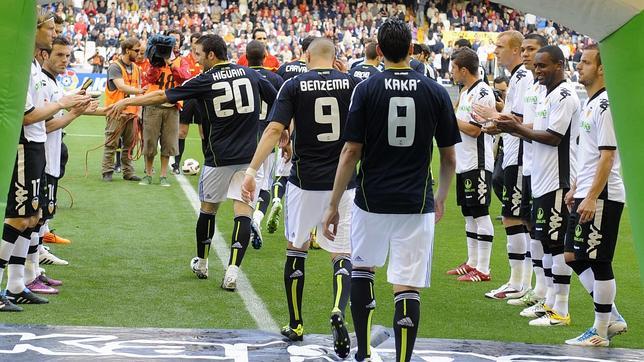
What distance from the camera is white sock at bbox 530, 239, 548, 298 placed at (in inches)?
322

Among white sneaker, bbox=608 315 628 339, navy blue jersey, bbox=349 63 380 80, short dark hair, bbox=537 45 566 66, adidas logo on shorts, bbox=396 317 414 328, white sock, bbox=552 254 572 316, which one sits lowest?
white sneaker, bbox=608 315 628 339

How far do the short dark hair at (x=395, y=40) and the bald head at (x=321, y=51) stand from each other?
109cm

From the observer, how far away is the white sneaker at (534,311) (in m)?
7.86

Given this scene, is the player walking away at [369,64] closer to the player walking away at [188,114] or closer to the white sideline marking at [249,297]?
the player walking away at [188,114]

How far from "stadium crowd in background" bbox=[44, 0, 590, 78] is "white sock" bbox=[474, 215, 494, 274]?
26833mm

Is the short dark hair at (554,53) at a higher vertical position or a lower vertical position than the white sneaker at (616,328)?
higher

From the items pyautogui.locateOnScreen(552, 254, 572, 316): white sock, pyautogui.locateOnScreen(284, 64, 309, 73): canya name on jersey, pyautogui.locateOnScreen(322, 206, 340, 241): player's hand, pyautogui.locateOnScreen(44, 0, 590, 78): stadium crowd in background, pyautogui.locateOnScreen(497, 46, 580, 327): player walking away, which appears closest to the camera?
pyautogui.locateOnScreen(322, 206, 340, 241): player's hand

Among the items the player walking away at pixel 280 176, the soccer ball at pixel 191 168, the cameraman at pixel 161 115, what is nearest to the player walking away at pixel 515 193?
the player walking away at pixel 280 176

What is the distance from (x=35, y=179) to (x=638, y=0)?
4625 millimetres

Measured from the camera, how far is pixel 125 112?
50.4 ft

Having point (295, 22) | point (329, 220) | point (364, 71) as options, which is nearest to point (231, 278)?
point (329, 220)

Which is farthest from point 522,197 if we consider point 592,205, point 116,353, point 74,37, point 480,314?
point 74,37

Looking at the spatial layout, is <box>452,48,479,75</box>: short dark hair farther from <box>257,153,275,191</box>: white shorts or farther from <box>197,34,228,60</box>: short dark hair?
<box>257,153,275,191</box>: white shorts

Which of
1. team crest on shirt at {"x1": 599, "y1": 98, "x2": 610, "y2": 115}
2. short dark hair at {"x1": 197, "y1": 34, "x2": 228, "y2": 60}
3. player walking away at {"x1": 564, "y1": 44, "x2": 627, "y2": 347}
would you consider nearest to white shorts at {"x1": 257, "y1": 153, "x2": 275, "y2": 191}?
short dark hair at {"x1": 197, "y1": 34, "x2": 228, "y2": 60}
